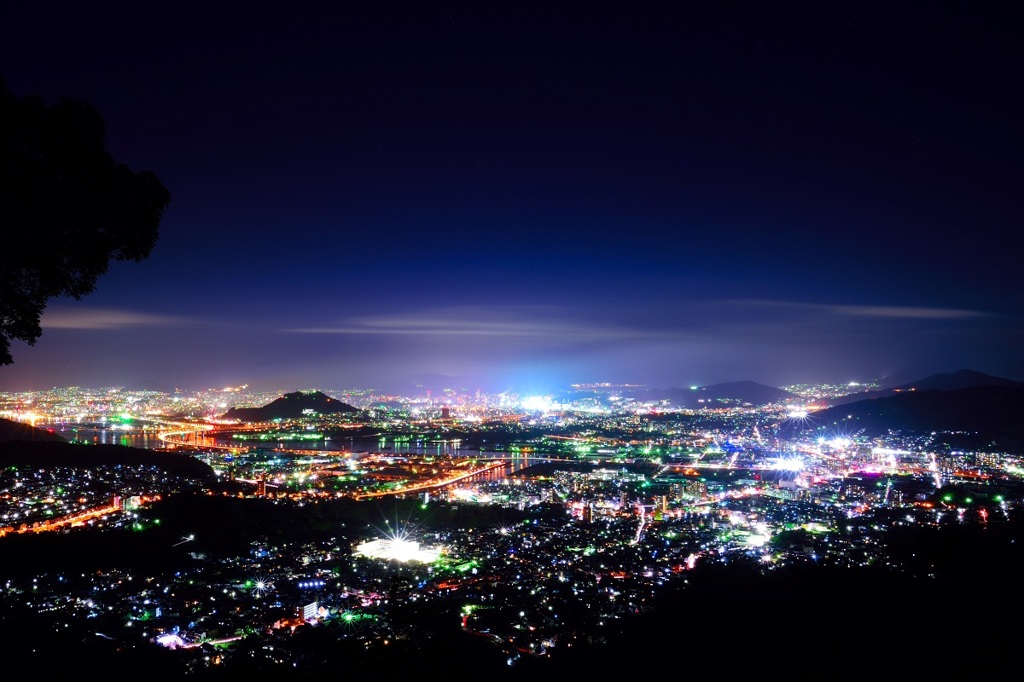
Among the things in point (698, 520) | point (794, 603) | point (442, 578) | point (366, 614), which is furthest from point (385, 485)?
point (794, 603)

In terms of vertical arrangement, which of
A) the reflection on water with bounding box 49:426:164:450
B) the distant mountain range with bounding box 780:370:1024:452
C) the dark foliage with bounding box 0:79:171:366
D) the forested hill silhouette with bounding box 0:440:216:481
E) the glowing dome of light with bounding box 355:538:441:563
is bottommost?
the glowing dome of light with bounding box 355:538:441:563

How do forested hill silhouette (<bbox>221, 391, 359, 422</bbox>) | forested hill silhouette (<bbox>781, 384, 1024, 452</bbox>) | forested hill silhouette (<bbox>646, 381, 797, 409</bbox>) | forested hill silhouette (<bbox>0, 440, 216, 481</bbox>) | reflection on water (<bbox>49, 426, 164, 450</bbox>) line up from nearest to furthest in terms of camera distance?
forested hill silhouette (<bbox>0, 440, 216, 481</bbox>)
forested hill silhouette (<bbox>781, 384, 1024, 452</bbox>)
reflection on water (<bbox>49, 426, 164, 450</bbox>)
forested hill silhouette (<bbox>221, 391, 359, 422</bbox>)
forested hill silhouette (<bbox>646, 381, 797, 409</bbox>)

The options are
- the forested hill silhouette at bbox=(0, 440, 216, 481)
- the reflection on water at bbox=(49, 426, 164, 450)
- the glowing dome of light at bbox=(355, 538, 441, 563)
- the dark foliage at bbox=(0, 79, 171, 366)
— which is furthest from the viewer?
the reflection on water at bbox=(49, 426, 164, 450)

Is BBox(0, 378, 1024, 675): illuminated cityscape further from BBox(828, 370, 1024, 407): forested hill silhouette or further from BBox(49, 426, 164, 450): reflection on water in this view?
BBox(828, 370, 1024, 407): forested hill silhouette

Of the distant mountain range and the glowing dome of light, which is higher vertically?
the distant mountain range

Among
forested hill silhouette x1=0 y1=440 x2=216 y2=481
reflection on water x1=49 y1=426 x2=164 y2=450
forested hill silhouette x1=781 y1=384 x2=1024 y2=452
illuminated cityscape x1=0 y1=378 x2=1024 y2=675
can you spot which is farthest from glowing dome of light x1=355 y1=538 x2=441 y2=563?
forested hill silhouette x1=781 y1=384 x2=1024 y2=452

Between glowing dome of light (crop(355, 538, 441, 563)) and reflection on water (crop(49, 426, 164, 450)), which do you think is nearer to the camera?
glowing dome of light (crop(355, 538, 441, 563))

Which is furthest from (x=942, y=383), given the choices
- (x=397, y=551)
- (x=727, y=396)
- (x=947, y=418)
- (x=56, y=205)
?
(x=56, y=205)
